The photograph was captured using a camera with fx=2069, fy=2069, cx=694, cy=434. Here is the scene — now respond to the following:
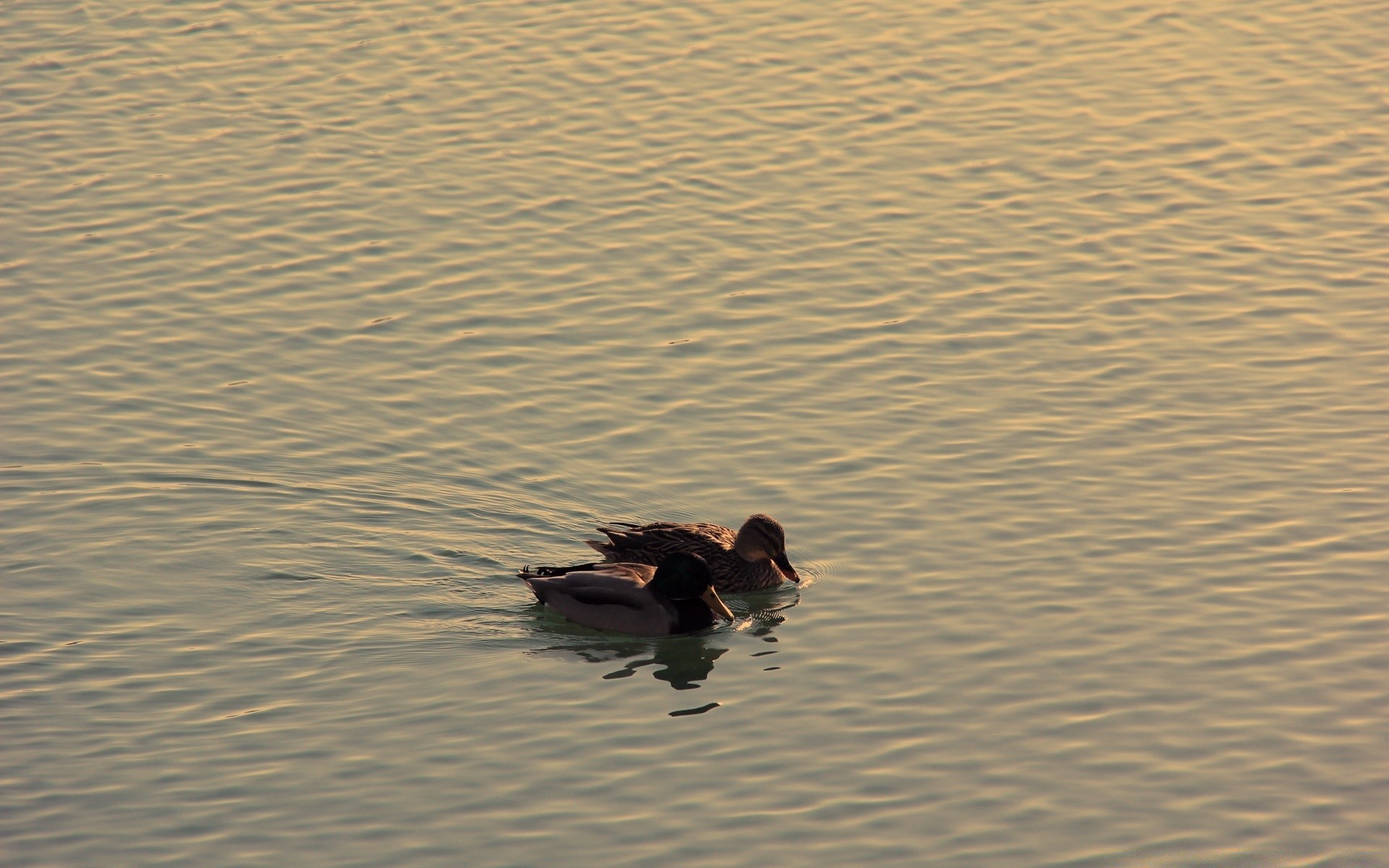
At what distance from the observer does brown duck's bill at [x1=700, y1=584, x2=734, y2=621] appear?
56.2 ft

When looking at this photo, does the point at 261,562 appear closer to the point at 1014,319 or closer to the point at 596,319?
the point at 596,319

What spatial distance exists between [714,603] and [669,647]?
1.86 ft

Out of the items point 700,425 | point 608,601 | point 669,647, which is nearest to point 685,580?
point 669,647

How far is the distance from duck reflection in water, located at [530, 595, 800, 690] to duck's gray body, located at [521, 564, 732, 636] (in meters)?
0.09

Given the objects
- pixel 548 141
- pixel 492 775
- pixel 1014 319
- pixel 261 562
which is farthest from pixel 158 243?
pixel 492 775

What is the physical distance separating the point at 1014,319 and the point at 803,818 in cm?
993

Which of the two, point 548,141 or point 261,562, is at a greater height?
point 548,141

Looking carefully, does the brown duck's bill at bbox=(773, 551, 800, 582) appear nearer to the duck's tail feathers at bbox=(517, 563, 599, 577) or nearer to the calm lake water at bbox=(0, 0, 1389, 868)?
the calm lake water at bbox=(0, 0, 1389, 868)

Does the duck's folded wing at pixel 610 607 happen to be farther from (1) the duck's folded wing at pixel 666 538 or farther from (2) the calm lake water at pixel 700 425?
(1) the duck's folded wing at pixel 666 538

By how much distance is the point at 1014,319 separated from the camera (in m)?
22.4

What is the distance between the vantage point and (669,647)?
16906mm

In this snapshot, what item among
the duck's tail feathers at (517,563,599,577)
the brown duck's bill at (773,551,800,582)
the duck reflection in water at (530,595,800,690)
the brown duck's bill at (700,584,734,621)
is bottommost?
the duck reflection in water at (530,595,800,690)

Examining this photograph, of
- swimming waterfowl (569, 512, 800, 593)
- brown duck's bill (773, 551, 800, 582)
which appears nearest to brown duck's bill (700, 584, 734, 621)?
swimming waterfowl (569, 512, 800, 593)

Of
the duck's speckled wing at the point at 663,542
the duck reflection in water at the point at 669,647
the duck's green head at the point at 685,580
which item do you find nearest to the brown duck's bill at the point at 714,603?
the duck's green head at the point at 685,580
